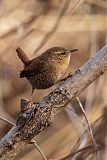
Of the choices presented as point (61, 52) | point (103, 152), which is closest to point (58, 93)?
point (61, 52)

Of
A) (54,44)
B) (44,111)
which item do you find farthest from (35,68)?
(54,44)

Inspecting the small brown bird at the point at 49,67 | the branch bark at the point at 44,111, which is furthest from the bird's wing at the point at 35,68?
the branch bark at the point at 44,111

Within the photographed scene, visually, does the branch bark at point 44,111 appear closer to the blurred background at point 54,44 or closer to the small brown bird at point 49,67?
the small brown bird at point 49,67

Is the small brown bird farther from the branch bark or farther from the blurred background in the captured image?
the blurred background

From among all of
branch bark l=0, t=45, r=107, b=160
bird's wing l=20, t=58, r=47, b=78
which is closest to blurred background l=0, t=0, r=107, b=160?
bird's wing l=20, t=58, r=47, b=78

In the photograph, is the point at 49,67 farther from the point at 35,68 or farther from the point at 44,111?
the point at 44,111

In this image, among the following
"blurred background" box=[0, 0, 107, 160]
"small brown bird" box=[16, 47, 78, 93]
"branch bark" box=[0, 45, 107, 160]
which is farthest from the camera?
"blurred background" box=[0, 0, 107, 160]
